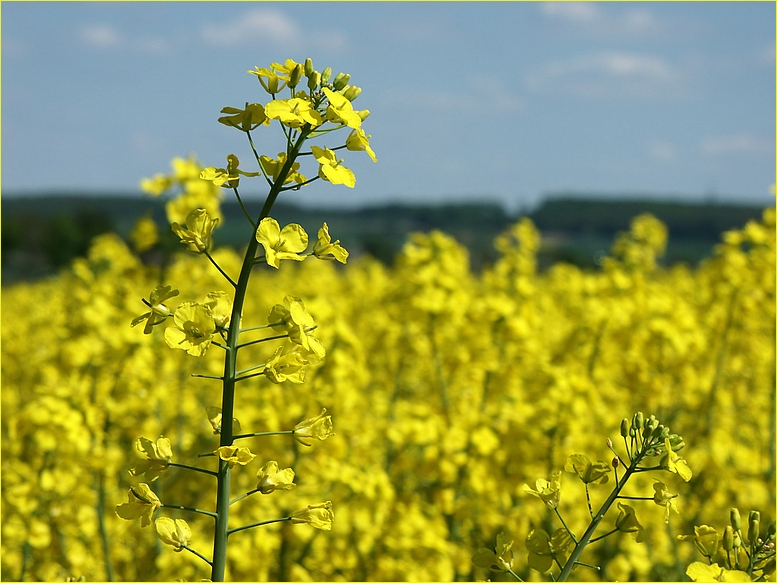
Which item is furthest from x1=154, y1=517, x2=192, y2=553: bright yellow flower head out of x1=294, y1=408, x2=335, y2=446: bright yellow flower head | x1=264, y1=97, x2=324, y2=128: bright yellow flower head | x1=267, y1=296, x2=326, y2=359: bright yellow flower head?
x1=264, y1=97, x2=324, y2=128: bright yellow flower head

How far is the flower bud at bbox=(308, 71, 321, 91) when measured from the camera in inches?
55.9

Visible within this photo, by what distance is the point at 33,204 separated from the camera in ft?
244

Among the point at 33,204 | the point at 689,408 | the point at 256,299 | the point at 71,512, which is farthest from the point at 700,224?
the point at 33,204

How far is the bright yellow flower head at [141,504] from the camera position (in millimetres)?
1361

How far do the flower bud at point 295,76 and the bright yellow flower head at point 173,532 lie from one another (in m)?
0.82

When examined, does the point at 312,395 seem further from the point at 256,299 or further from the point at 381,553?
the point at 256,299

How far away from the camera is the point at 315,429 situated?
→ 59.1 inches

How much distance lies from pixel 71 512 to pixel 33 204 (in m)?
78.7

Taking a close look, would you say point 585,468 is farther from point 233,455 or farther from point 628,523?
point 233,455

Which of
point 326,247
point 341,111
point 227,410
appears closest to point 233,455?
point 227,410

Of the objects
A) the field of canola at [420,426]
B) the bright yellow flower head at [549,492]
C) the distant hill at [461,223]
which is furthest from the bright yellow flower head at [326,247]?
the distant hill at [461,223]

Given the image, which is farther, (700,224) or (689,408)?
(700,224)

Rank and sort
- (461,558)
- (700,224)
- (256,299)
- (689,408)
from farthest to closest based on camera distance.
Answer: (700,224) < (256,299) < (689,408) < (461,558)

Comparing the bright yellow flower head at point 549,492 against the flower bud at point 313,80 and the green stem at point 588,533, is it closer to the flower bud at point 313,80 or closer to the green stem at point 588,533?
the green stem at point 588,533
